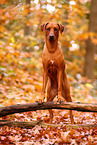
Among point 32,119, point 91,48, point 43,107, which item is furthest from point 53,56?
point 91,48

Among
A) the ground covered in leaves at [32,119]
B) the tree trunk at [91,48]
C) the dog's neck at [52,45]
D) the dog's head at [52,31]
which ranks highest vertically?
the tree trunk at [91,48]

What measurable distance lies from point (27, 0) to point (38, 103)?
754 cm

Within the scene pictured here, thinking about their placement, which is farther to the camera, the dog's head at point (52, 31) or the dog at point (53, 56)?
the dog at point (53, 56)

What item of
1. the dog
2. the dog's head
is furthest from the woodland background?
the dog's head

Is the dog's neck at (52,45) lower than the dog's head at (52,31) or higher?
lower

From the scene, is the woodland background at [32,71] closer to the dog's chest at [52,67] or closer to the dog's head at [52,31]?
the dog's chest at [52,67]

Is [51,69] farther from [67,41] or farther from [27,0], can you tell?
[67,41]

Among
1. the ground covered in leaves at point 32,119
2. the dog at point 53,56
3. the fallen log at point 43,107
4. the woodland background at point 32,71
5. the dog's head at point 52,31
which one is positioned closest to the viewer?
the ground covered in leaves at point 32,119

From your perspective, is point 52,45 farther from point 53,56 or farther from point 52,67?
point 52,67

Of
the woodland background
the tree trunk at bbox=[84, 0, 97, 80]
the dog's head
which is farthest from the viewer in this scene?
the tree trunk at bbox=[84, 0, 97, 80]

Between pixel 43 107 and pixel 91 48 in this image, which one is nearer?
pixel 43 107

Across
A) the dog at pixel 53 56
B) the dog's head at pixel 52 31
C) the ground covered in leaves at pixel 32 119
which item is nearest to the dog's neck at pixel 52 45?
the dog at pixel 53 56

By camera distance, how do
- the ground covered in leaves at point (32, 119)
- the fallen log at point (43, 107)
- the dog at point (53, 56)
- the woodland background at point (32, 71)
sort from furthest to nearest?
the dog at point (53, 56) < the fallen log at point (43, 107) < the woodland background at point (32, 71) < the ground covered in leaves at point (32, 119)

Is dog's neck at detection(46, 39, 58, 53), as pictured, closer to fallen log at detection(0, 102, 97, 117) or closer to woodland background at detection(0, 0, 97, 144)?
fallen log at detection(0, 102, 97, 117)
